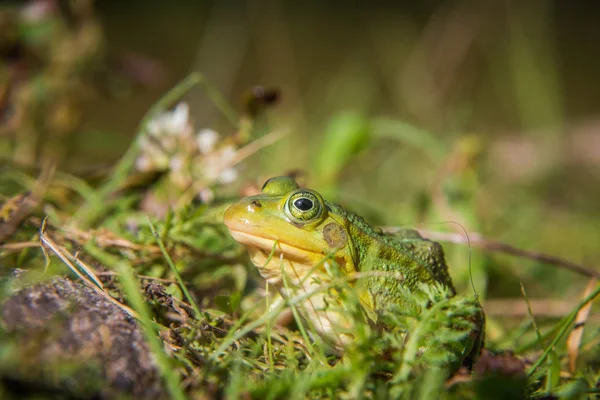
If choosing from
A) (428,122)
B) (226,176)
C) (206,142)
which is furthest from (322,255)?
(428,122)

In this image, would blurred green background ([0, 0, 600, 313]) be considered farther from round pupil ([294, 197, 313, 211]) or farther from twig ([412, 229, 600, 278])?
round pupil ([294, 197, 313, 211])

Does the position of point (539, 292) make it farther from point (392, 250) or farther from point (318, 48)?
point (318, 48)

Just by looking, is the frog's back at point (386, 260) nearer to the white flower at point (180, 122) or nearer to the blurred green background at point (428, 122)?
the blurred green background at point (428, 122)

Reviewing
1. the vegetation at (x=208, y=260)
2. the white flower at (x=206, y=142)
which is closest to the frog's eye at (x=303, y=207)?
the vegetation at (x=208, y=260)

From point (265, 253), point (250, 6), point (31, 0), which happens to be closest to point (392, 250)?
point (265, 253)

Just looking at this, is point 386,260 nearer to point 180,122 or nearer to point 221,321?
point 221,321

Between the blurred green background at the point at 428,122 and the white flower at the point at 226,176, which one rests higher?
the blurred green background at the point at 428,122
